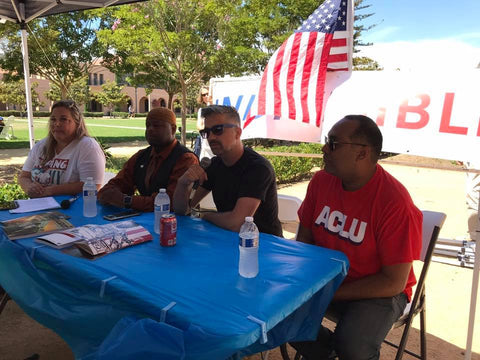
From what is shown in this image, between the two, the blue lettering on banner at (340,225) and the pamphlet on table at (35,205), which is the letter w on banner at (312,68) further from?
the pamphlet on table at (35,205)

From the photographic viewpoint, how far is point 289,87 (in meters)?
3.98

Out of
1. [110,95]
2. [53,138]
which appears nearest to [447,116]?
[53,138]

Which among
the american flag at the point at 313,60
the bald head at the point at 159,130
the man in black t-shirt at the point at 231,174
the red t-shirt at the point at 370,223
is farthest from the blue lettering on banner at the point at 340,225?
the american flag at the point at 313,60

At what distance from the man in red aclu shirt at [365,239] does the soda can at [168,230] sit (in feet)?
3.01

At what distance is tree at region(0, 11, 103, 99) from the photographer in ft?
41.7

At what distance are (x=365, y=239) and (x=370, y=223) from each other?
0.31 ft

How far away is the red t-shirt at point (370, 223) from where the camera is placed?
6.26 feet

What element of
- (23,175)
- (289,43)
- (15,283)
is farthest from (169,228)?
(289,43)

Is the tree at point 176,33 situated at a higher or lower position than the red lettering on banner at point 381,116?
higher

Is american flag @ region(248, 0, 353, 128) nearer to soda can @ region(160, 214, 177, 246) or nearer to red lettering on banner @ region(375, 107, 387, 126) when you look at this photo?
red lettering on banner @ region(375, 107, 387, 126)

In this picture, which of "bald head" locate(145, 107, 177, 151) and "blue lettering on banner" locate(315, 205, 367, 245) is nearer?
"blue lettering on banner" locate(315, 205, 367, 245)

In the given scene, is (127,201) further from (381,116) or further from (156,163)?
(381,116)

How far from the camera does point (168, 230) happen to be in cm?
195

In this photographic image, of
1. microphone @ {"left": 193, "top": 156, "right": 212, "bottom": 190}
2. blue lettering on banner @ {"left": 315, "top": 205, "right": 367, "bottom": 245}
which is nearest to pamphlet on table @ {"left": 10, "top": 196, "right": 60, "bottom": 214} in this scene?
microphone @ {"left": 193, "top": 156, "right": 212, "bottom": 190}
